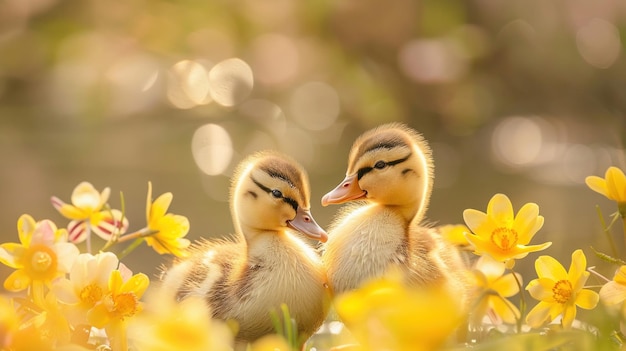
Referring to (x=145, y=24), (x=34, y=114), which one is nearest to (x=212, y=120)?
(x=145, y=24)

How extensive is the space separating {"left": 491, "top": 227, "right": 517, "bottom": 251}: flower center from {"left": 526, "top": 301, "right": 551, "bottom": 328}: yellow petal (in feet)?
0.22

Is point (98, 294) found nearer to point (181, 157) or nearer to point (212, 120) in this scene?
point (181, 157)

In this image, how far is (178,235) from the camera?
A: 112 cm

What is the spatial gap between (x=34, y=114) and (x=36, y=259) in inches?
162

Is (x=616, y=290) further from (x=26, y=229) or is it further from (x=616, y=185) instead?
(x=26, y=229)

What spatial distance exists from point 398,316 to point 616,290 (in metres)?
0.44

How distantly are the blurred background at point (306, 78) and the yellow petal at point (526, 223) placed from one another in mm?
3025

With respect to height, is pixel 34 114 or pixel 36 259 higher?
pixel 36 259

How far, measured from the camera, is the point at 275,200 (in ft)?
3.82

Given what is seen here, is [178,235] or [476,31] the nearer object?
[178,235]

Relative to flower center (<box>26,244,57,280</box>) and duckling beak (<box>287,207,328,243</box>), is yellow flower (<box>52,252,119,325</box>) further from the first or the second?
duckling beak (<box>287,207,328,243</box>)

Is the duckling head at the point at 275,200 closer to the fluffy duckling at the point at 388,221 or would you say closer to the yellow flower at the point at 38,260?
the fluffy duckling at the point at 388,221

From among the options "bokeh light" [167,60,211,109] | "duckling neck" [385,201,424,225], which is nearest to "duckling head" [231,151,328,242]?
"duckling neck" [385,201,424,225]

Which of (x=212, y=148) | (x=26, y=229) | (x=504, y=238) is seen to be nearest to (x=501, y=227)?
(x=504, y=238)
